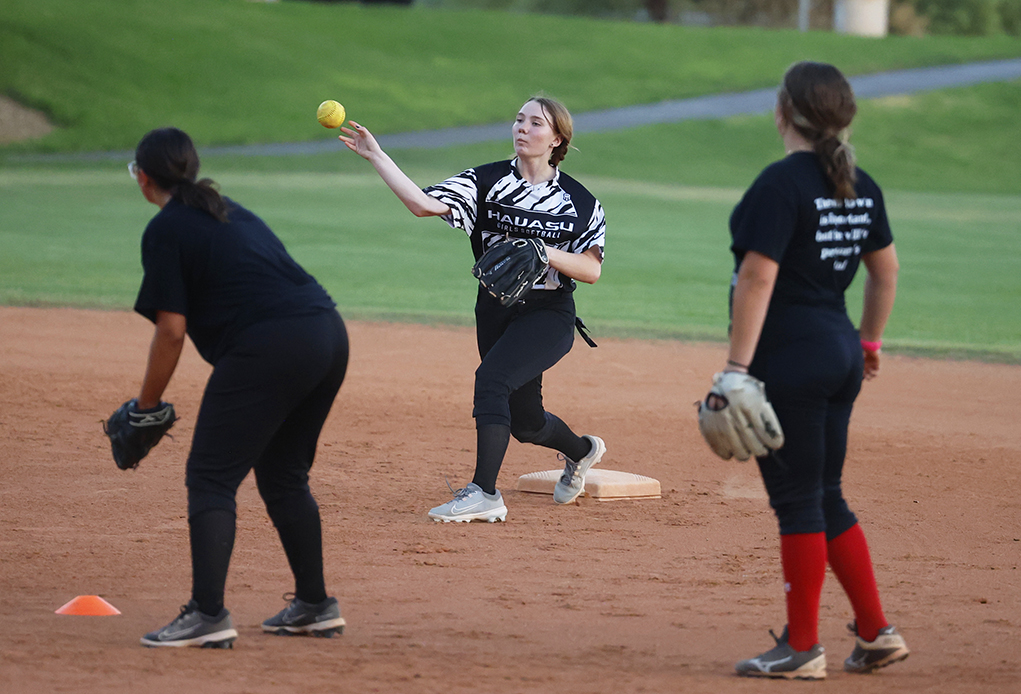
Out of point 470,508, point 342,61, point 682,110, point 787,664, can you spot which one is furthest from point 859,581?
point 342,61

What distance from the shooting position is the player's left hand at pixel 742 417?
3.84 m

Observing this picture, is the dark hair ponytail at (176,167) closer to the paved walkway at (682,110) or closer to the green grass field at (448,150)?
the green grass field at (448,150)

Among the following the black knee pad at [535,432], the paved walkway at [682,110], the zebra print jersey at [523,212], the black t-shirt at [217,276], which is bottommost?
the black knee pad at [535,432]

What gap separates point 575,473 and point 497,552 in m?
1.14

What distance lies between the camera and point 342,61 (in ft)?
148

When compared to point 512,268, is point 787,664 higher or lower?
lower

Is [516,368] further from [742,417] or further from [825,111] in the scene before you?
A: [825,111]

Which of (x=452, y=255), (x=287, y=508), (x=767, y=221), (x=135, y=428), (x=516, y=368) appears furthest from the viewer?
(x=452, y=255)

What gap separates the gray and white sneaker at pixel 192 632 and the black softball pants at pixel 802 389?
1.90m

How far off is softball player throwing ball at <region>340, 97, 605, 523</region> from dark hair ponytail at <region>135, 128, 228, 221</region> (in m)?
1.89

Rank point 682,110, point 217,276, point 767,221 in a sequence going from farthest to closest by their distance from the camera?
point 682,110 < point 217,276 < point 767,221

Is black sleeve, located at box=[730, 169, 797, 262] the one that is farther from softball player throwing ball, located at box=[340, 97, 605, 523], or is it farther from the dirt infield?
softball player throwing ball, located at box=[340, 97, 605, 523]

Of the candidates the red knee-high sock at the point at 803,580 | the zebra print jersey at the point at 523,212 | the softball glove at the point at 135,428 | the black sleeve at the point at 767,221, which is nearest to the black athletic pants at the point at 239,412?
the softball glove at the point at 135,428

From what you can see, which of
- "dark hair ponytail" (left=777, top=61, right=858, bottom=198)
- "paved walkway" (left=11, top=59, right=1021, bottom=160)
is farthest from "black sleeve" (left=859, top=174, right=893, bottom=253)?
"paved walkway" (left=11, top=59, right=1021, bottom=160)
